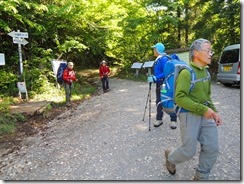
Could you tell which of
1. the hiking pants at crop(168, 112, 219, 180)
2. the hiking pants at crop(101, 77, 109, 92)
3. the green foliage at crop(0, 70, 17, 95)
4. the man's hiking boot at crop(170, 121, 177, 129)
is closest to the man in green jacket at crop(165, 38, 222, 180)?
the hiking pants at crop(168, 112, 219, 180)

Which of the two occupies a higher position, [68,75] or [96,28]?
[96,28]

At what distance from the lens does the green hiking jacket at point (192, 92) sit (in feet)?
10.3

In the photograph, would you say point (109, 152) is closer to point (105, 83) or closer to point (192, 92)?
point (192, 92)

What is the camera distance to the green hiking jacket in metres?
3.13

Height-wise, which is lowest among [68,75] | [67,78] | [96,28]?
[67,78]

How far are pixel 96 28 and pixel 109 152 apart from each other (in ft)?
35.8

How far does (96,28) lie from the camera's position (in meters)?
14.9

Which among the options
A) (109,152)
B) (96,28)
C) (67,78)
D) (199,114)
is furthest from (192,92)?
(96,28)

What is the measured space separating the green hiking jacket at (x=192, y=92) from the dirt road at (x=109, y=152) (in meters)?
1.21

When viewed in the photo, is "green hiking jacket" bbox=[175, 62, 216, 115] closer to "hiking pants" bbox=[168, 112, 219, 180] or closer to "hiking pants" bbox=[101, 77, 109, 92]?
"hiking pants" bbox=[168, 112, 219, 180]

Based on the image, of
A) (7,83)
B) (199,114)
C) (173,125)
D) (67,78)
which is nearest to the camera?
(199,114)

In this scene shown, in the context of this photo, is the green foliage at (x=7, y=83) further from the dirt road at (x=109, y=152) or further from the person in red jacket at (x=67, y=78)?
the dirt road at (x=109, y=152)

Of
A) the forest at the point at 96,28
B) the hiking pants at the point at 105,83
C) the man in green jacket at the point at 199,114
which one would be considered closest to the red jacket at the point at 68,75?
the forest at the point at 96,28

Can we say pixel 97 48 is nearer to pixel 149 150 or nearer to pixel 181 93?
pixel 149 150
